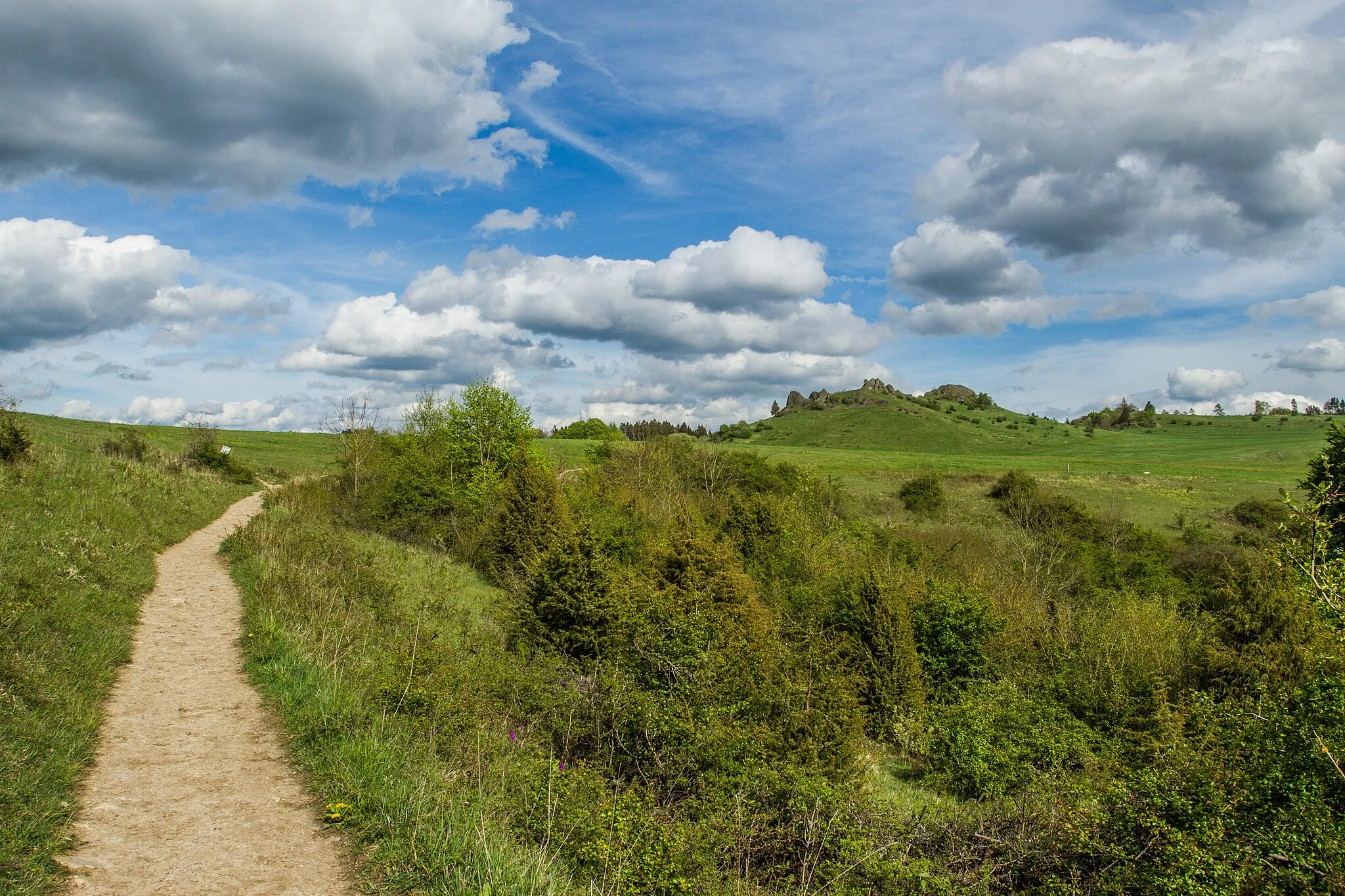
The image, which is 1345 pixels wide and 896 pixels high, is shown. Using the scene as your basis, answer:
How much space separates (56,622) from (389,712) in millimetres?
4875

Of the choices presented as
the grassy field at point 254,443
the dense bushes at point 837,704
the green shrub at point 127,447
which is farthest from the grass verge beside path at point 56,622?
the grassy field at point 254,443

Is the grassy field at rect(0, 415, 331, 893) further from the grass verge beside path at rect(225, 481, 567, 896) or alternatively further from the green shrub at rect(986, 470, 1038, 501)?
the green shrub at rect(986, 470, 1038, 501)

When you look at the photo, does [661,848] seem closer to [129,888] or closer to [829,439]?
[129,888]

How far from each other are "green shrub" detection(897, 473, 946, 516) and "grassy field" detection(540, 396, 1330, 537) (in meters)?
2.71

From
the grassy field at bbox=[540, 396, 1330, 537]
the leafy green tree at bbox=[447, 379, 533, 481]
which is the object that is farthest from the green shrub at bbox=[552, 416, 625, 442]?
the leafy green tree at bbox=[447, 379, 533, 481]

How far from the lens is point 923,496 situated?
7700 cm

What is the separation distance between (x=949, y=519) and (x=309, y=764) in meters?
68.0

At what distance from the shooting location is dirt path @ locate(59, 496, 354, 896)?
5.70 meters

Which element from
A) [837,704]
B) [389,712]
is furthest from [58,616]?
[837,704]

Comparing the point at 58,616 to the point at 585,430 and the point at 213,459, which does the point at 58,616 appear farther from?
the point at 585,430

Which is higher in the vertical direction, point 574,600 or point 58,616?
point 58,616

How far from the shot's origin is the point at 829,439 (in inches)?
6304

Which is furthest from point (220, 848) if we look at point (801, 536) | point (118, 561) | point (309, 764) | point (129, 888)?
point (801, 536)

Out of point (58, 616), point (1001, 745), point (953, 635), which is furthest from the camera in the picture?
point (953, 635)
